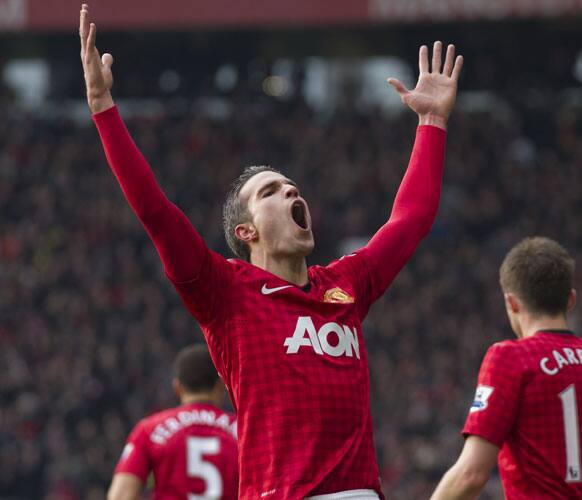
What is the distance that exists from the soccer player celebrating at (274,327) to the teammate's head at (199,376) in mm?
2148

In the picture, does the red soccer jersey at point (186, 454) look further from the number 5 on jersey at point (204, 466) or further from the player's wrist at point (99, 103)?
the player's wrist at point (99, 103)

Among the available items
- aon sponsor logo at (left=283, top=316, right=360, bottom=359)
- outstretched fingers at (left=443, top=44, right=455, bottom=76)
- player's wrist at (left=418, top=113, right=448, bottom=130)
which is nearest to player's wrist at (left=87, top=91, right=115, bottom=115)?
aon sponsor logo at (left=283, top=316, right=360, bottom=359)

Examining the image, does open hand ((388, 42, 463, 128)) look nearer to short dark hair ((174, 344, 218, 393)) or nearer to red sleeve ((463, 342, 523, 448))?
red sleeve ((463, 342, 523, 448))

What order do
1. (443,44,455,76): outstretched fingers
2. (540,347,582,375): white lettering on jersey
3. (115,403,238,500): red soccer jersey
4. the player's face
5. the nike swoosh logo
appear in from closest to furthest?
the nike swoosh logo → the player's face → (540,347,582,375): white lettering on jersey → (443,44,455,76): outstretched fingers → (115,403,238,500): red soccer jersey

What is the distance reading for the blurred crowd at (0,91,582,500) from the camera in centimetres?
1659

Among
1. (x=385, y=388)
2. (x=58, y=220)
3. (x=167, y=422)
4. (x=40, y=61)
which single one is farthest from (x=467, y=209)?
(x=167, y=422)

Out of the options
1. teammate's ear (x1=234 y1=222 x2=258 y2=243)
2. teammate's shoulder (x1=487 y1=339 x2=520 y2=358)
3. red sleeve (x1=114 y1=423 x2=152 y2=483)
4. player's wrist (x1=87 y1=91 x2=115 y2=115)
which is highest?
player's wrist (x1=87 y1=91 x2=115 y2=115)

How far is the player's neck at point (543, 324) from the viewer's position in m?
4.10

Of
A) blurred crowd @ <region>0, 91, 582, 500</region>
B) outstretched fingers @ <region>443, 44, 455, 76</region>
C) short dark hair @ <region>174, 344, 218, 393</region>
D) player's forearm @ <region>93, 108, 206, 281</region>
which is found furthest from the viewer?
blurred crowd @ <region>0, 91, 582, 500</region>

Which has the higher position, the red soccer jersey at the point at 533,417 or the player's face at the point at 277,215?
the player's face at the point at 277,215

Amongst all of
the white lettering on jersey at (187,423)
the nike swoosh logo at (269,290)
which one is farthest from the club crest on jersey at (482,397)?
the white lettering on jersey at (187,423)

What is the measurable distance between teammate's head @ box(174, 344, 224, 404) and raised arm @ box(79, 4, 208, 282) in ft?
8.25

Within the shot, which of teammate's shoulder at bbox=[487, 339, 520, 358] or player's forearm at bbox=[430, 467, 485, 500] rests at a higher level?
teammate's shoulder at bbox=[487, 339, 520, 358]

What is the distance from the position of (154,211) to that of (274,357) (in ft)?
1.85
